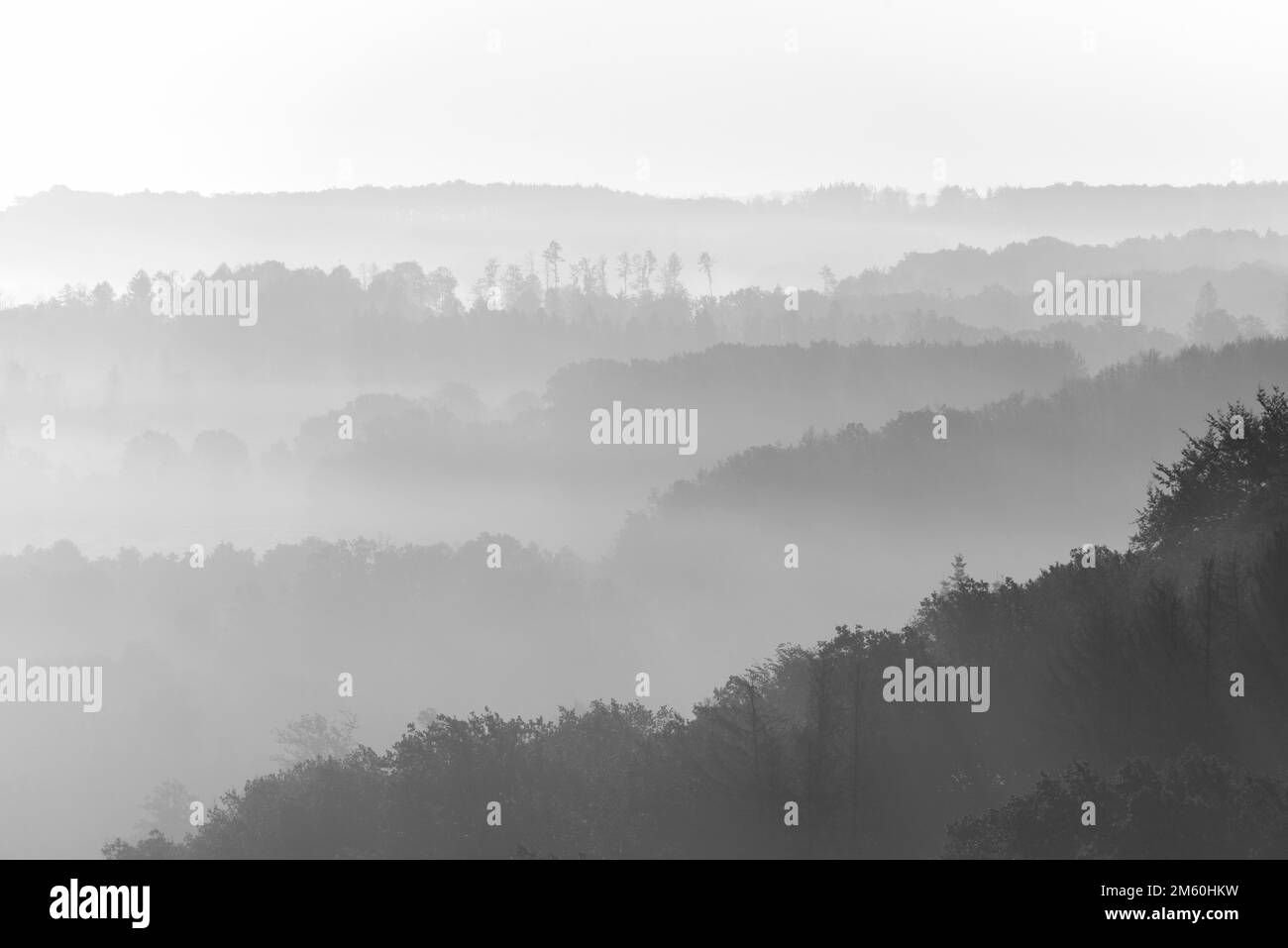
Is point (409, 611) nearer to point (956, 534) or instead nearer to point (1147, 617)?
point (956, 534)

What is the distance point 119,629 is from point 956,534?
91734mm

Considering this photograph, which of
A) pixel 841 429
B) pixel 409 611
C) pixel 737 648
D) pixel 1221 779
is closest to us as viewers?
pixel 1221 779

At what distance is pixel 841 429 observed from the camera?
19175 centimetres

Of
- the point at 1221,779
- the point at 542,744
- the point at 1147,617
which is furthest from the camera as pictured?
the point at 542,744

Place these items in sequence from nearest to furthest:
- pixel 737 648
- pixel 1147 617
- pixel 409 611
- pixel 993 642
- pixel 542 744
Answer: pixel 1147 617
pixel 993 642
pixel 542 744
pixel 737 648
pixel 409 611

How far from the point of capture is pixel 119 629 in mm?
168250

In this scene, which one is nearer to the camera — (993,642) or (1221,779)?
(1221,779)

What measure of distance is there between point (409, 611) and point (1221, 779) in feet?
407

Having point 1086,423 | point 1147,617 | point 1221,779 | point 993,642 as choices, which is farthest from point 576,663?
point 1221,779

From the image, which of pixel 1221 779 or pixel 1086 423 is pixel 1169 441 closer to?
pixel 1086 423

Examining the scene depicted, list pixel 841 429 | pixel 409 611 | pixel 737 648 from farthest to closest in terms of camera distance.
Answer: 1. pixel 841 429
2. pixel 409 611
3. pixel 737 648
